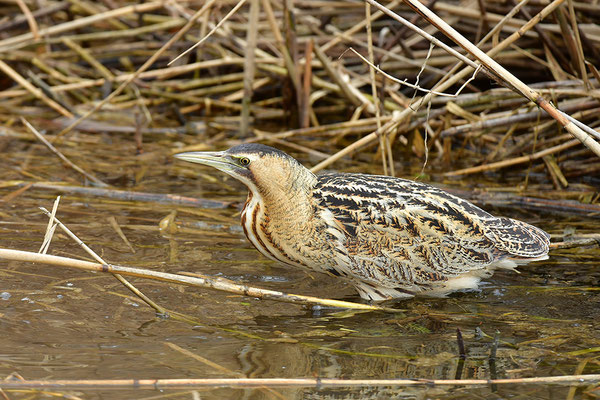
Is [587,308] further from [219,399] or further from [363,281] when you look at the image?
[219,399]

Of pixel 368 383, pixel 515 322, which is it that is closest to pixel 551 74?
pixel 515 322

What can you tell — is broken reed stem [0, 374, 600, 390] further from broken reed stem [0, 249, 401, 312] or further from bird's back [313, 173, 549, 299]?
bird's back [313, 173, 549, 299]

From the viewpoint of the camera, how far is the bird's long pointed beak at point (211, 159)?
338 centimetres

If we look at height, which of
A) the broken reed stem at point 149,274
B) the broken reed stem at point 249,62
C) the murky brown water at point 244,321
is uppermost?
the broken reed stem at point 249,62

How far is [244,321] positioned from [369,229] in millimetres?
730

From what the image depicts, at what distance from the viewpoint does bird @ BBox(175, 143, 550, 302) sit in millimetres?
3475

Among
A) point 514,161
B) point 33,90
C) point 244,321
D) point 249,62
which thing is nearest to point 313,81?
point 249,62

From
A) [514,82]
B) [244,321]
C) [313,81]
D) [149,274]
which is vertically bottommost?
[244,321]

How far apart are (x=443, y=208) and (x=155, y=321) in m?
1.38

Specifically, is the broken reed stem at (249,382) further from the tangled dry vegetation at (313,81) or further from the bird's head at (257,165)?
the tangled dry vegetation at (313,81)

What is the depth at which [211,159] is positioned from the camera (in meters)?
3.40

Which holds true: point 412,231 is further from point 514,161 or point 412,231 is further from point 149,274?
point 514,161

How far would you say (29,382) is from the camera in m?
2.38

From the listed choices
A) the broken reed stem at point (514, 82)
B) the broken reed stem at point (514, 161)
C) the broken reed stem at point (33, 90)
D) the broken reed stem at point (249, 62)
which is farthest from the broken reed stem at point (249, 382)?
the broken reed stem at point (33, 90)
